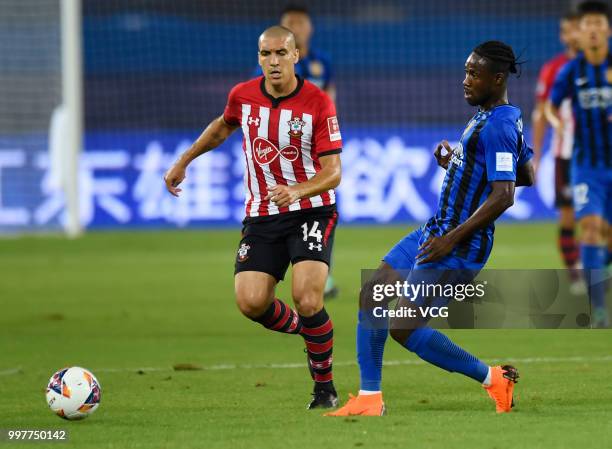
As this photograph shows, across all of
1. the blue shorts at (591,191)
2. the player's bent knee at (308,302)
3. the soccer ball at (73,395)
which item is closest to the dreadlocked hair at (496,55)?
the player's bent knee at (308,302)

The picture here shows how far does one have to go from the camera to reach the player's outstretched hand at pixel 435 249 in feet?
18.6

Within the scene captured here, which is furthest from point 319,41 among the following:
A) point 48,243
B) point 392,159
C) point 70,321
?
point 70,321

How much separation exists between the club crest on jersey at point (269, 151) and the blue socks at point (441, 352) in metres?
1.33

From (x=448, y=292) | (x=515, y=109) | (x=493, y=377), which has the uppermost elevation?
(x=515, y=109)

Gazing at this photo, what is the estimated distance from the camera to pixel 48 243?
17.6m

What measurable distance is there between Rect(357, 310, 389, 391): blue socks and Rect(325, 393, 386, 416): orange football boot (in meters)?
0.04

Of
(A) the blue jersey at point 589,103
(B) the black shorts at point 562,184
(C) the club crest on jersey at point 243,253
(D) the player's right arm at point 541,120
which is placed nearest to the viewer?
(C) the club crest on jersey at point 243,253

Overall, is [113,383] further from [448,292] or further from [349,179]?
[349,179]

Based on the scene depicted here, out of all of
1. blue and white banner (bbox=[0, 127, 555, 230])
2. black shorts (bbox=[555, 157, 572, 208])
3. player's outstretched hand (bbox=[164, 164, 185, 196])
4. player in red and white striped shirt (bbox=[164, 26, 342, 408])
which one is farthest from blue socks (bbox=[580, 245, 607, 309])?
blue and white banner (bbox=[0, 127, 555, 230])

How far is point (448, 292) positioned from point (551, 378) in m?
1.57

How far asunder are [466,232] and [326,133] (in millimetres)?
1237

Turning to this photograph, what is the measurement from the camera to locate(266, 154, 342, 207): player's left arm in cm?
607

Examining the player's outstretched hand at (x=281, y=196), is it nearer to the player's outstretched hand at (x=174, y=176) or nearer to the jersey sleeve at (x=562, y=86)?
the player's outstretched hand at (x=174, y=176)

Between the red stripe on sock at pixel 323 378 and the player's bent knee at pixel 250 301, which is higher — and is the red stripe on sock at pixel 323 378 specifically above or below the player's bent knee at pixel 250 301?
below
